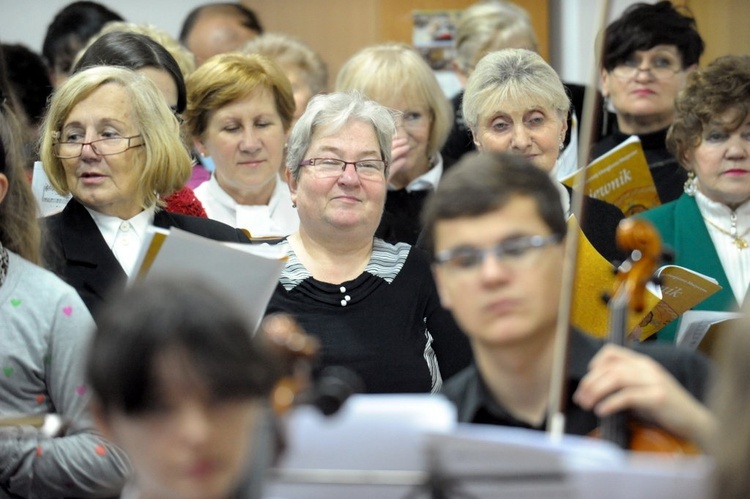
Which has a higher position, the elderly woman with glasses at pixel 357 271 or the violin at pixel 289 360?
the violin at pixel 289 360

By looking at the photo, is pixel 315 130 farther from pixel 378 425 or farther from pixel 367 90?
pixel 378 425

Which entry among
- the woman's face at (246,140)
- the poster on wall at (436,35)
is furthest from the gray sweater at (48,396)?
the poster on wall at (436,35)

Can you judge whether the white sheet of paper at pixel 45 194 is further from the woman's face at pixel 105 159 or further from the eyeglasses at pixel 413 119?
the eyeglasses at pixel 413 119

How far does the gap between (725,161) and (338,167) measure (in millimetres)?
1039

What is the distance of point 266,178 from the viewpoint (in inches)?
134

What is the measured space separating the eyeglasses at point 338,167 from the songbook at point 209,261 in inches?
23.2

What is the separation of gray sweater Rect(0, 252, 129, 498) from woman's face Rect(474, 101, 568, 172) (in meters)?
1.24

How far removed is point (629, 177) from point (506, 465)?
2.02 meters

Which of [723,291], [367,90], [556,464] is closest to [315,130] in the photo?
[367,90]

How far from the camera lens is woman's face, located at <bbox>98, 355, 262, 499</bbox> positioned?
1405mm

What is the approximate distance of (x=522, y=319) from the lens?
1729mm

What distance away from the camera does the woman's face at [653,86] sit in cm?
368

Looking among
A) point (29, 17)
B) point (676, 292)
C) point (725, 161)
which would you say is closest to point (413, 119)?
point (725, 161)

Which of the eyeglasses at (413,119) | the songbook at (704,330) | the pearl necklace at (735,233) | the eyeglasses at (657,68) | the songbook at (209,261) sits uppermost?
the eyeglasses at (657,68)
